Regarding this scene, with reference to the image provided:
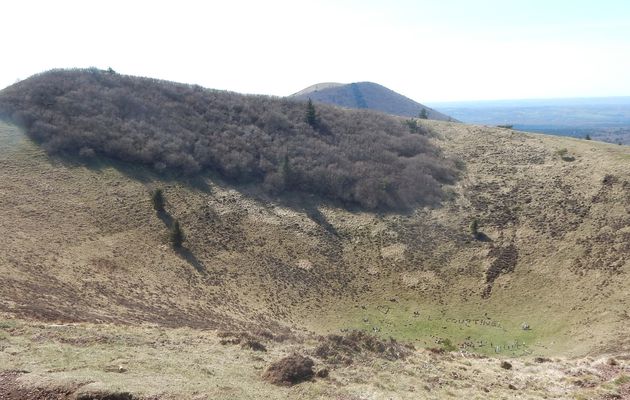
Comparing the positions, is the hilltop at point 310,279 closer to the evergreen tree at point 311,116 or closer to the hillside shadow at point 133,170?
the hillside shadow at point 133,170

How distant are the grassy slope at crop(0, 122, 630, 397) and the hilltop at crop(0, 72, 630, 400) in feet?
0.71

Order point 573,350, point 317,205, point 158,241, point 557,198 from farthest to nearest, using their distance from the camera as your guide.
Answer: point 317,205, point 557,198, point 158,241, point 573,350

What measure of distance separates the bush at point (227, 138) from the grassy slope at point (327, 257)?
3.67 meters

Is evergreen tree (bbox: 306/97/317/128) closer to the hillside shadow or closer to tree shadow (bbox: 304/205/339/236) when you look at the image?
tree shadow (bbox: 304/205/339/236)

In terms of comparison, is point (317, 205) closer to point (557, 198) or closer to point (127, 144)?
point (127, 144)

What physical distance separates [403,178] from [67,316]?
49793 mm

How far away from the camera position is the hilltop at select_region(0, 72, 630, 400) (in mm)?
17969

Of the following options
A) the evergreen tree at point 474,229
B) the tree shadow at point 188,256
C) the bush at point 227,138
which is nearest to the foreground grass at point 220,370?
the tree shadow at point 188,256

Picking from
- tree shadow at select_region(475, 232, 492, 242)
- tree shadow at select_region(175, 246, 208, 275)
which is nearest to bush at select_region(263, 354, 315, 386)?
tree shadow at select_region(175, 246, 208, 275)

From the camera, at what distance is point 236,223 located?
165 feet

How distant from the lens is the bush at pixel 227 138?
57.4 m

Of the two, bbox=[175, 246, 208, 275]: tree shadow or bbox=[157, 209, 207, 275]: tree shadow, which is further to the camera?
bbox=[157, 209, 207, 275]: tree shadow

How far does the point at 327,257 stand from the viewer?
4759cm

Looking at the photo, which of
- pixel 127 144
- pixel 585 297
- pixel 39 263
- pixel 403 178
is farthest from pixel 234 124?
pixel 585 297
